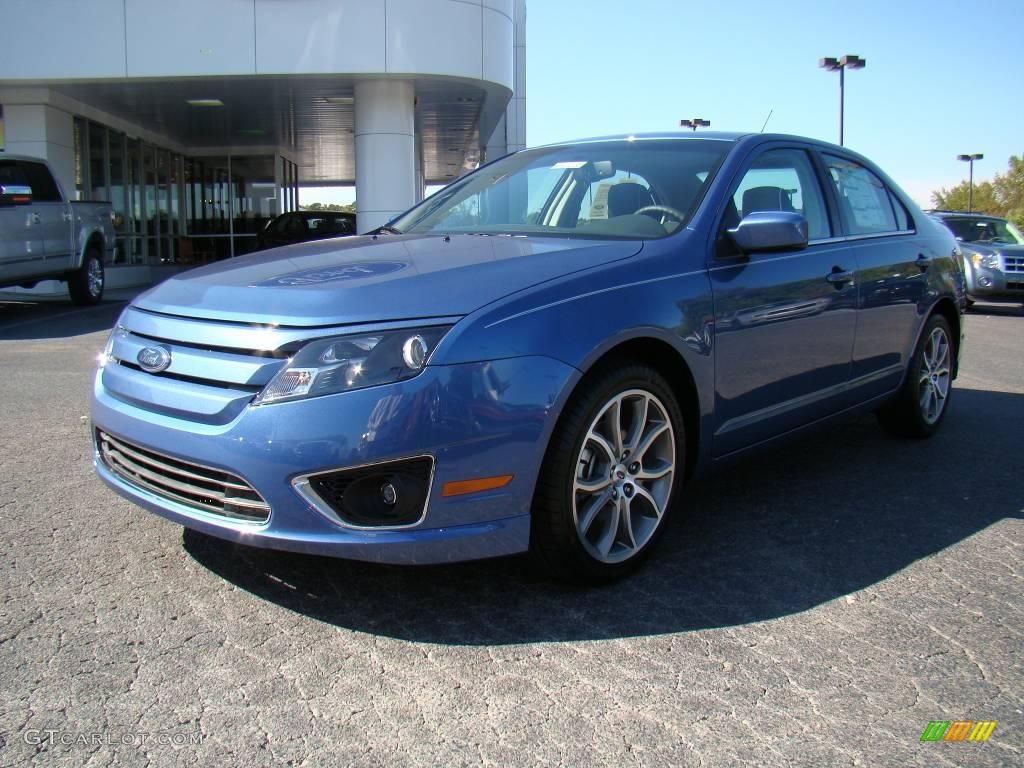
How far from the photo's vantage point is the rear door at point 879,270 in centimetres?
463

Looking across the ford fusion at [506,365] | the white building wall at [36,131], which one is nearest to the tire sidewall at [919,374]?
the ford fusion at [506,365]

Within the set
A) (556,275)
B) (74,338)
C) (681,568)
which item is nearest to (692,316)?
(556,275)

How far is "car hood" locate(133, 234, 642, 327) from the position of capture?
287 cm

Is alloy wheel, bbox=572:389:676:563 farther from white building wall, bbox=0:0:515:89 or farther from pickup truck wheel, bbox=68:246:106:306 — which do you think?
white building wall, bbox=0:0:515:89

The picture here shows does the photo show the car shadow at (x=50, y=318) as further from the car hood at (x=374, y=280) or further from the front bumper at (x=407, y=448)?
the front bumper at (x=407, y=448)

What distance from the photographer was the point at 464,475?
9.16ft

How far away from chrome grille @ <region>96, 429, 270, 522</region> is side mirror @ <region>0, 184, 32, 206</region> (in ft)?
31.9

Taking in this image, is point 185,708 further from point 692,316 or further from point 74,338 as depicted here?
point 74,338

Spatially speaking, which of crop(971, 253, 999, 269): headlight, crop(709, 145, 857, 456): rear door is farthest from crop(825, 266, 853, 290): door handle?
crop(971, 253, 999, 269): headlight

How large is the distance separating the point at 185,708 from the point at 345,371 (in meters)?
1.00

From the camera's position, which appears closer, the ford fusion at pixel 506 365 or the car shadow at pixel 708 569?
the ford fusion at pixel 506 365

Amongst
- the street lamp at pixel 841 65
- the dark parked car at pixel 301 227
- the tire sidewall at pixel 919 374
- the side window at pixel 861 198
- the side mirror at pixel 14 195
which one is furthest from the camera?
the street lamp at pixel 841 65

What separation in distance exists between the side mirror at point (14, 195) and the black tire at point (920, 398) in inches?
410

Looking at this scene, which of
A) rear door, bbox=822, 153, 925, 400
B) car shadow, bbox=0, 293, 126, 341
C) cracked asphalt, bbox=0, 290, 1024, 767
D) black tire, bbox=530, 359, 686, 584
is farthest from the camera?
car shadow, bbox=0, 293, 126, 341
